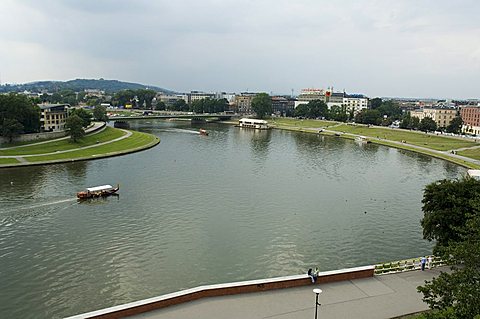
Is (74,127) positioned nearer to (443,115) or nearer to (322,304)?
(322,304)

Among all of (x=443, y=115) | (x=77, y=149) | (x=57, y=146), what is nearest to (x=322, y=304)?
(x=77, y=149)

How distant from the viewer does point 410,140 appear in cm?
8775

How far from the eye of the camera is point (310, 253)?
25.4 metres

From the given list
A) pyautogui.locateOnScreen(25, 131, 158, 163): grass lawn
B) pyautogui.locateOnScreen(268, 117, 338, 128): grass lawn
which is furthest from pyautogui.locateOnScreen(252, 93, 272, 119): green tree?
pyautogui.locateOnScreen(25, 131, 158, 163): grass lawn

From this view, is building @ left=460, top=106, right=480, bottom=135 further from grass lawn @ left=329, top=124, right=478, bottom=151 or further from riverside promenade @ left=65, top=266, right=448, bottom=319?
riverside promenade @ left=65, top=266, right=448, bottom=319

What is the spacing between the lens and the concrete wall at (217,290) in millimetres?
15047

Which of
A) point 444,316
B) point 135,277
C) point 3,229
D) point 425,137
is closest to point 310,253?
point 135,277

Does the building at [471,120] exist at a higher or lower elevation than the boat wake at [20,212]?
higher

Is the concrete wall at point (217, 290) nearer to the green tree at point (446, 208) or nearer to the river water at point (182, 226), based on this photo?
the river water at point (182, 226)

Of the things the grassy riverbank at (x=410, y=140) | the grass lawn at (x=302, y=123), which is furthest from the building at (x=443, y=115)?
the grass lawn at (x=302, y=123)

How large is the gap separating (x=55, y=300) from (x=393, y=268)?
52.7 ft

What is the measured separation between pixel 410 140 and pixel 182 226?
7152cm

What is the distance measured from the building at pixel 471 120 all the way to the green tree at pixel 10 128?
4331 inches

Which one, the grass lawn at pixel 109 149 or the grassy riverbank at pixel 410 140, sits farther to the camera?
the grassy riverbank at pixel 410 140
